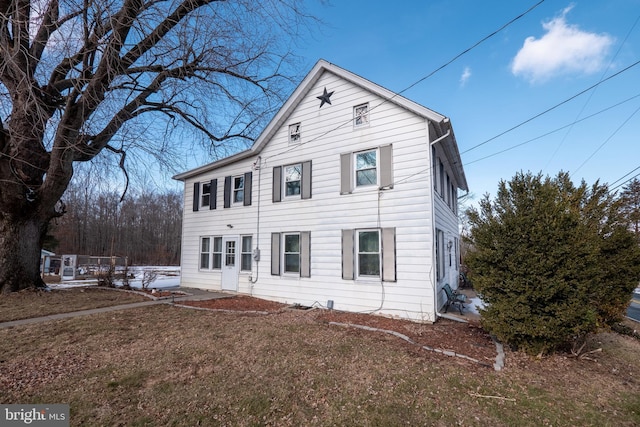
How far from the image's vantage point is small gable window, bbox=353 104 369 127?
8.88m

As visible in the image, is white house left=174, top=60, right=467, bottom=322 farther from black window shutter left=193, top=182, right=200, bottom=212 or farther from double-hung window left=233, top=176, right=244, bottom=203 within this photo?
black window shutter left=193, top=182, right=200, bottom=212

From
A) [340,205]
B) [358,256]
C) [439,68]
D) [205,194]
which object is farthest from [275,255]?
[439,68]

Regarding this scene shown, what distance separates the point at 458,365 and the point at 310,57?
838 cm

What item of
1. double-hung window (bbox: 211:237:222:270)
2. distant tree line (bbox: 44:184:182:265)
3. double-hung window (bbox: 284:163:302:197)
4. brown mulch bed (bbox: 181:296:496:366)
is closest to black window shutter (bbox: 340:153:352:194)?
double-hung window (bbox: 284:163:302:197)

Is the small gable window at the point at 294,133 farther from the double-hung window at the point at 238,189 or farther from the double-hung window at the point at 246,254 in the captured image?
the double-hung window at the point at 246,254

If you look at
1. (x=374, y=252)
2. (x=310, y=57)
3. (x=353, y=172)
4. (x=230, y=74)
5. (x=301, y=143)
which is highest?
(x=310, y=57)

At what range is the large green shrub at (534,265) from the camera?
4594mm

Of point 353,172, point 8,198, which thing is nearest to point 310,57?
point 353,172

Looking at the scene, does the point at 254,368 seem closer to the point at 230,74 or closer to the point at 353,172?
the point at 353,172

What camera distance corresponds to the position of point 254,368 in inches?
170

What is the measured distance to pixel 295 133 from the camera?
1035 centimetres

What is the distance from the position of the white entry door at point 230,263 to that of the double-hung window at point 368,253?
5071mm

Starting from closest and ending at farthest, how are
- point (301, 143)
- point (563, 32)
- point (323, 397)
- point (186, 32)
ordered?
point (323, 397)
point (186, 32)
point (563, 32)
point (301, 143)

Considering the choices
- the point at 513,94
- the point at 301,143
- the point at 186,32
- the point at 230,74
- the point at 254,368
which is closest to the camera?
the point at 254,368
